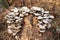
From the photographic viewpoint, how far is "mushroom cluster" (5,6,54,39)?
207 cm

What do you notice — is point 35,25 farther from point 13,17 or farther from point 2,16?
point 2,16

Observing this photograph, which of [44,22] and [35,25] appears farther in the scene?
[35,25]

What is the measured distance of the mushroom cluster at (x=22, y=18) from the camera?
2068 millimetres

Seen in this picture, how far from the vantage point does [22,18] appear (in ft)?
7.16

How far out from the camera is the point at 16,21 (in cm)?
214

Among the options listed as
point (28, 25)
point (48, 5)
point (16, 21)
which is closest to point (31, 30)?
point (28, 25)

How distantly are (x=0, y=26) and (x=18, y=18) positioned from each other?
0.29m

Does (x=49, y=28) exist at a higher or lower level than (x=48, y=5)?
lower

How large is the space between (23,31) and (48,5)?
465mm

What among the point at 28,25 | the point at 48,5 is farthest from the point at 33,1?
the point at 28,25

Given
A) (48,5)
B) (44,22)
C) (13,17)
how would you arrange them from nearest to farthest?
(44,22) < (13,17) < (48,5)

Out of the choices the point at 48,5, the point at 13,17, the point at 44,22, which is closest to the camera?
the point at 44,22

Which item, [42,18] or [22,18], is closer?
[42,18]

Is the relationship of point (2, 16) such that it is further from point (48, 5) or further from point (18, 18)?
point (48, 5)
